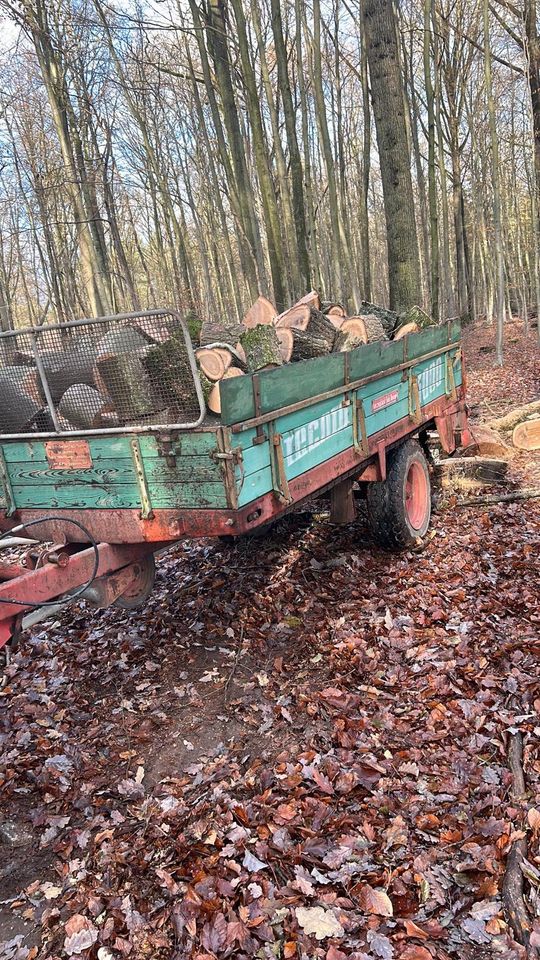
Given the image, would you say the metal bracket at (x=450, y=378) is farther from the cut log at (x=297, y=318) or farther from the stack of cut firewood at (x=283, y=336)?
the cut log at (x=297, y=318)

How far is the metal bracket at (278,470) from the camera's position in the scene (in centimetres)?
336

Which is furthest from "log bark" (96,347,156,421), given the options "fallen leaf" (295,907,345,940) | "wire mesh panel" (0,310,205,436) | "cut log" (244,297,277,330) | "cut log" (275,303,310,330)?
"fallen leaf" (295,907,345,940)

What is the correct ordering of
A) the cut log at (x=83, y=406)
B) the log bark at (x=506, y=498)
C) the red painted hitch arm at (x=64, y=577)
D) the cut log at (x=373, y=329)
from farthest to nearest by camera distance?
the log bark at (x=506, y=498), the cut log at (x=373, y=329), the cut log at (x=83, y=406), the red painted hitch arm at (x=64, y=577)

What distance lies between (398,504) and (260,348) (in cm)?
196

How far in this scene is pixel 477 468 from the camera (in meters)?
6.71

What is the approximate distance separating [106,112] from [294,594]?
20770 millimetres

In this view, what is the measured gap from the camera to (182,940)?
84.2 inches

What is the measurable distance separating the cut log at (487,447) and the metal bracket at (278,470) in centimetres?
454

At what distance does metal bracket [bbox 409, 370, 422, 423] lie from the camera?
541 centimetres

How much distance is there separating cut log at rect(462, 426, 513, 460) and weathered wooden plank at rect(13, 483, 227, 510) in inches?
201

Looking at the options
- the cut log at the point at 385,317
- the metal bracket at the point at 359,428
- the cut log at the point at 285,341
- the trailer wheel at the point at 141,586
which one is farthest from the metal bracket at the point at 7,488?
the cut log at the point at 385,317

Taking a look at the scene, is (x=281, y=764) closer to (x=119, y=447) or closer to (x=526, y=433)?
(x=119, y=447)

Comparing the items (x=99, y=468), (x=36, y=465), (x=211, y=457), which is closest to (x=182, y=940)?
(x=211, y=457)

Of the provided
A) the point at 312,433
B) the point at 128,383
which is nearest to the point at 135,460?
the point at 128,383
